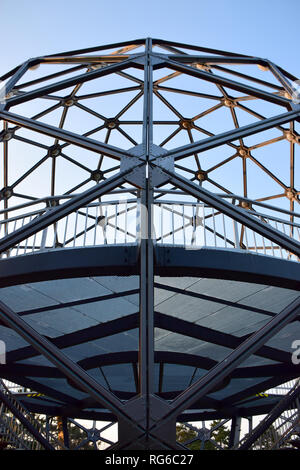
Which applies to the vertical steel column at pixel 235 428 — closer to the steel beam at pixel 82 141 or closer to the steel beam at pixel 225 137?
the steel beam at pixel 225 137

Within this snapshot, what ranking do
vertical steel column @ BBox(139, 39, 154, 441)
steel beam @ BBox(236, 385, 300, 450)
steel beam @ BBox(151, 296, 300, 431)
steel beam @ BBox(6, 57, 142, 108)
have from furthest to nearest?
1. steel beam @ BBox(6, 57, 142, 108)
2. steel beam @ BBox(236, 385, 300, 450)
3. vertical steel column @ BBox(139, 39, 154, 441)
4. steel beam @ BBox(151, 296, 300, 431)

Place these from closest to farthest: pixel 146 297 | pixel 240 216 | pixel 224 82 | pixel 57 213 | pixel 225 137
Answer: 1. pixel 146 297
2. pixel 57 213
3. pixel 240 216
4. pixel 225 137
5. pixel 224 82

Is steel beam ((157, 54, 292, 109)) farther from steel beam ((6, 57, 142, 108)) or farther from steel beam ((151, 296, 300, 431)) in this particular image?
steel beam ((151, 296, 300, 431))

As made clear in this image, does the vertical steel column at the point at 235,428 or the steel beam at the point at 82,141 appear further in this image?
the vertical steel column at the point at 235,428

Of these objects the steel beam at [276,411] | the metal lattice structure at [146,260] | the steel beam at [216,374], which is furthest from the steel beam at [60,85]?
the steel beam at [276,411]

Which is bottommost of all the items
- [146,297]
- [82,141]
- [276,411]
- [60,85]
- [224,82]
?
[276,411]

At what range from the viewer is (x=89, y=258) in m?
9.56

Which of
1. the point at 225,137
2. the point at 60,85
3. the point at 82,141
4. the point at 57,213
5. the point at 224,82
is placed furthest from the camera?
the point at 224,82

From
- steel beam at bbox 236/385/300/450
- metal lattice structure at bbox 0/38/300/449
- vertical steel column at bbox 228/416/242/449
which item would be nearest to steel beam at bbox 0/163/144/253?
metal lattice structure at bbox 0/38/300/449

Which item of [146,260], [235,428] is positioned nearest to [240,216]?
[146,260]

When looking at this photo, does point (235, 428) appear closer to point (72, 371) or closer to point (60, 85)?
point (72, 371)

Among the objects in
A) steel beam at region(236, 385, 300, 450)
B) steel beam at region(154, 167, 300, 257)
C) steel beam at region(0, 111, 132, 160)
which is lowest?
steel beam at region(236, 385, 300, 450)

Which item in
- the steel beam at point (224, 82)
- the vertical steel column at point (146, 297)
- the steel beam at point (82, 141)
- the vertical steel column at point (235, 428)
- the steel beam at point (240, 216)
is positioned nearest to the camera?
the vertical steel column at point (146, 297)

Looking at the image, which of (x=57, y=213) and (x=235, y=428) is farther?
(x=235, y=428)
